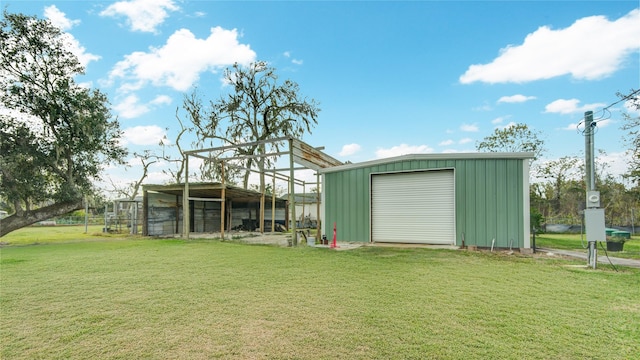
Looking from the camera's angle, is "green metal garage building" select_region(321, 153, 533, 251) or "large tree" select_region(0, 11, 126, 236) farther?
"large tree" select_region(0, 11, 126, 236)

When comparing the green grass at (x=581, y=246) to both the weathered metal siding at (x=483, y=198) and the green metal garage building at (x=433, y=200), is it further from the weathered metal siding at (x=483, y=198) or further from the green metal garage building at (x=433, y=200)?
the green metal garage building at (x=433, y=200)

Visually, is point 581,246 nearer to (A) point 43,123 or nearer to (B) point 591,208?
(B) point 591,208

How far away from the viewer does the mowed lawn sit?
247 cm

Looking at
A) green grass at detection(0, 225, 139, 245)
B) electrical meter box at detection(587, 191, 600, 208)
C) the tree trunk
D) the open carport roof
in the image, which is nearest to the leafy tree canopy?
the open carport roof

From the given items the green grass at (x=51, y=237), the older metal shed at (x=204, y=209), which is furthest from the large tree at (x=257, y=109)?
the green grass at (x=51, y=237)

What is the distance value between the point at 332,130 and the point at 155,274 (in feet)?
50.9

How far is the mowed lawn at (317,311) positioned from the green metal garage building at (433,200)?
2475 mm

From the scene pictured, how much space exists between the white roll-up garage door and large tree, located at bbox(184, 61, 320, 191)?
43.3 feet

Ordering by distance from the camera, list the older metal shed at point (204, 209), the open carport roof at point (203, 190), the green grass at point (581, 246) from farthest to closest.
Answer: the older metal shed at point (204, 209)
the open carport roof at point (203, 190)
the green grass at point (581, 246)

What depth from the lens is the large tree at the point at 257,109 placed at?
22047 mm

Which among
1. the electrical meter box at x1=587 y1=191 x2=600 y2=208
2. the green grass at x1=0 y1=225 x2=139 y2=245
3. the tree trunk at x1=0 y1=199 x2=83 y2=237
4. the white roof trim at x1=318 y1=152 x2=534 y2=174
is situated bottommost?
the green grass at x1=0 y1=225 x2=139 y2=245

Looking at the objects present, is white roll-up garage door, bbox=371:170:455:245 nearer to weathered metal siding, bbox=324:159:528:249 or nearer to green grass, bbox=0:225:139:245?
weathered metal siding, bbox=324:159:528:249

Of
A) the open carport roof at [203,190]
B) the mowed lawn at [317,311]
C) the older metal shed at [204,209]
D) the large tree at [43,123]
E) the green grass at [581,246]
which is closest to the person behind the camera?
the mowed lawn at [317,311]

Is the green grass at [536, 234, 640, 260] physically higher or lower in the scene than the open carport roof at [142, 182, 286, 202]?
lower
